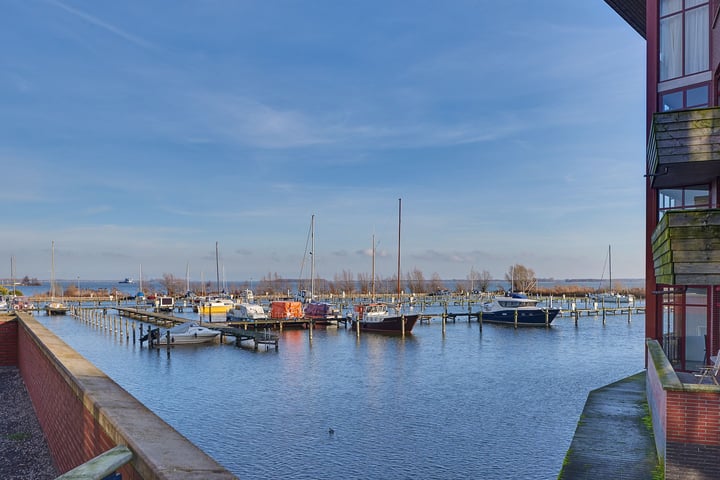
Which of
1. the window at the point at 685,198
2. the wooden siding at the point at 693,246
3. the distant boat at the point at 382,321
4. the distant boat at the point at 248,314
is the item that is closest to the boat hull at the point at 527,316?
the distant boat at the point at 382,321

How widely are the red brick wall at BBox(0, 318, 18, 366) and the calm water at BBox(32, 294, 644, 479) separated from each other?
20.3 ft

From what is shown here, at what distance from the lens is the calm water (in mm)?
18188

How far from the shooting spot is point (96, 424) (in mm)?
7133

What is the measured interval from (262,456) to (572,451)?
962 cm

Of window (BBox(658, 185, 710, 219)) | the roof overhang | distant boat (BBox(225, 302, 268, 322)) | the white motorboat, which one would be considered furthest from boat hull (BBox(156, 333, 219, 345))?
the roof overhang

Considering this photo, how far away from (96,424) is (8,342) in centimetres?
1860

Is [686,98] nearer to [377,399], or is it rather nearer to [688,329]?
[688,329]

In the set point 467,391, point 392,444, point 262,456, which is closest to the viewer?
point 262,456

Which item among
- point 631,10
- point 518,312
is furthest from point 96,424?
point 518,312

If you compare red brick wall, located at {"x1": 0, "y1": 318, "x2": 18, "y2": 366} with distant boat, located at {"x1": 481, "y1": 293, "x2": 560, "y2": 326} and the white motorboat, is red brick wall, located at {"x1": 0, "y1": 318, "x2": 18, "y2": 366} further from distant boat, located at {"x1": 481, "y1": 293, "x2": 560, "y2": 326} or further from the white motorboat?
distant boat, located at {"x1": 481, "y1": 293, "x2": 560, "y2": 326}

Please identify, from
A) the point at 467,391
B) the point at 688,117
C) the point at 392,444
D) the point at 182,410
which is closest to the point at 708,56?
the point at 688,117

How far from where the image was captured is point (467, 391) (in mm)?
29219

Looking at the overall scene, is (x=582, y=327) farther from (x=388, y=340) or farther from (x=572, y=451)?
(x=572, y=451)

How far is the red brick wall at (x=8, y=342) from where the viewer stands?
2223cm
